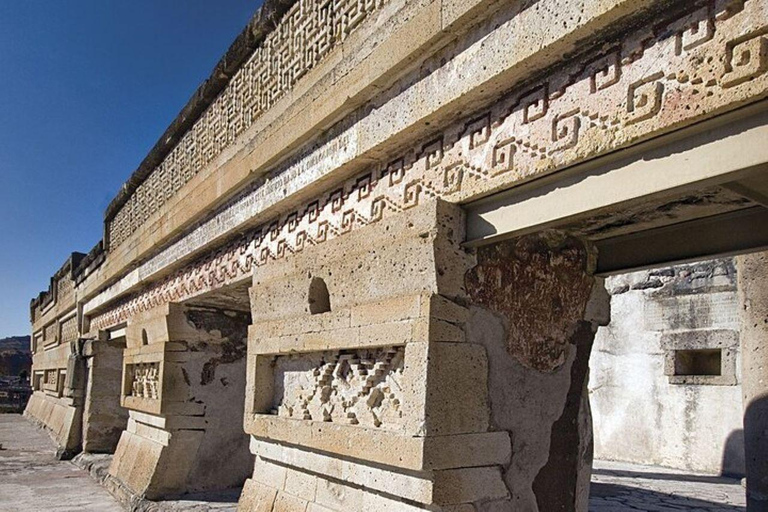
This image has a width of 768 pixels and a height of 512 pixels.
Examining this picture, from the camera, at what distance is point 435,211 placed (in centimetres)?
241

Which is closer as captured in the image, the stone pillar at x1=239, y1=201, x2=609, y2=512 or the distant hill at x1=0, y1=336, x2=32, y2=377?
the stone pillar at x1=239, y1=201, x2=609, y2=512

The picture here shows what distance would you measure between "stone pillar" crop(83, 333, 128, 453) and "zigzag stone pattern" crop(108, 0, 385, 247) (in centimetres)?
345

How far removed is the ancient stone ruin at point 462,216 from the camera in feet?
5.92

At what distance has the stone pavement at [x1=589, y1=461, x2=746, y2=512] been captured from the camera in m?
4.97

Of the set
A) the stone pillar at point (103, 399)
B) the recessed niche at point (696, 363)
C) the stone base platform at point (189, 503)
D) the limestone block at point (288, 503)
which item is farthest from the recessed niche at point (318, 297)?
the stone pillar at point (103, 399)

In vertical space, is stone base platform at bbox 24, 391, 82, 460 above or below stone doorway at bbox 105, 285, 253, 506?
below

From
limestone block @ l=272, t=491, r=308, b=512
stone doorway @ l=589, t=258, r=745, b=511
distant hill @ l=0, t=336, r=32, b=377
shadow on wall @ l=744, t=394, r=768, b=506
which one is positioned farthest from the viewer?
distant hill @ l=0, t=336, r=32, b=377

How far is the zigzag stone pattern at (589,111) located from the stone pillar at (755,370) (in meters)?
2.69

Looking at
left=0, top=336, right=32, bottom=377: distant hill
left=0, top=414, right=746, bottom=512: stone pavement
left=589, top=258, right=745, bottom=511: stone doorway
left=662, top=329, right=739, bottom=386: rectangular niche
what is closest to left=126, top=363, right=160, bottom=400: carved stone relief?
left=0, top=414, right=746, bottom=512: stone pavement

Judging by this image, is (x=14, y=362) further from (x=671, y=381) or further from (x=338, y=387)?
(x=338, y=387)

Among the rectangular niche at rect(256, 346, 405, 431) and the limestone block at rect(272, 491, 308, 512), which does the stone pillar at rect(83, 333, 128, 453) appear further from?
the limestone block at rect(272, 491, 308, 512)

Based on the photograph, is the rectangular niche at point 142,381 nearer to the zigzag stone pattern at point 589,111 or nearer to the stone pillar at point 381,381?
the stone pillar at point 381,381

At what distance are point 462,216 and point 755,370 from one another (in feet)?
9.53

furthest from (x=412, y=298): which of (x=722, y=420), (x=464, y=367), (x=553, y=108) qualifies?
(x=722, y=420)
